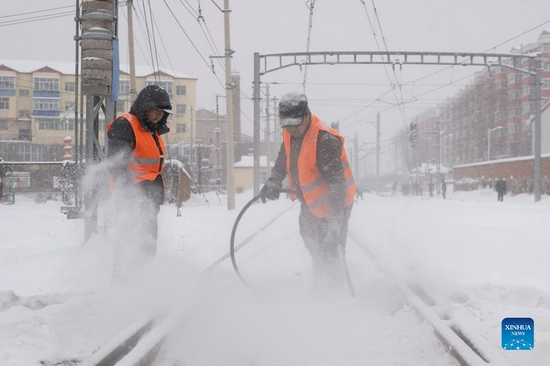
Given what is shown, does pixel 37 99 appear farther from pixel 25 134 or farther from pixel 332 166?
pixel 332 166

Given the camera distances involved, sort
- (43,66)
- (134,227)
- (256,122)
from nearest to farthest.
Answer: (134,227) < (256,122) < (43,66)

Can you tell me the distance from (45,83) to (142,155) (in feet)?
205

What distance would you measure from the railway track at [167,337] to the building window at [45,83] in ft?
206

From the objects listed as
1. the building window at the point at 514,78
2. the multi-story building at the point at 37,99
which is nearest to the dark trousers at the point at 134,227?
the multi-story building at the point at 37,99

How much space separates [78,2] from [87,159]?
2.33 metres

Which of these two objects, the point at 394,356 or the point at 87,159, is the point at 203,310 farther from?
the point at 87,159

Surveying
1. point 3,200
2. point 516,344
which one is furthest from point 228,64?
point 516,344

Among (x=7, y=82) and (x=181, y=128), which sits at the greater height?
(x=7, y=82)

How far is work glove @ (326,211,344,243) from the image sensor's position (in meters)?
4.61

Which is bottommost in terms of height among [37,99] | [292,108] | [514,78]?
→ [292,108]

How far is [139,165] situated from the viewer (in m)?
4.60

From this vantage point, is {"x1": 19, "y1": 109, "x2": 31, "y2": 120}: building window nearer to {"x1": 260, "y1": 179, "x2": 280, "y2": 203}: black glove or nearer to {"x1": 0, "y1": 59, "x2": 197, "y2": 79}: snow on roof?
{"x1": 0, "y1": 59, "x2": 197, "y2": 79}: snow on roof

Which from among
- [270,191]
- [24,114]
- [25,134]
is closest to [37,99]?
[24,114]

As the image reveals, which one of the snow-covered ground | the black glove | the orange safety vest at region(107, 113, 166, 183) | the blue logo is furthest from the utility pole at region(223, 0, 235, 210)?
the blue logo
